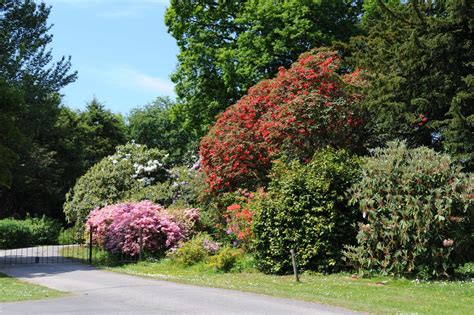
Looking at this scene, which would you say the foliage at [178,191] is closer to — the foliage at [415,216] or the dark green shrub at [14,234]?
the dark green shrub at [14,234]

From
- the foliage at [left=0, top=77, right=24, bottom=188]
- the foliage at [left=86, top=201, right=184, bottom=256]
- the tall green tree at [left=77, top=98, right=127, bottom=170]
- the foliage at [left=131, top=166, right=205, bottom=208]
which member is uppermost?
the tall green tree at [left=77, top=98, right=127, bottom=170]

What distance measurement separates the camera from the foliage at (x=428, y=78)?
1625cm

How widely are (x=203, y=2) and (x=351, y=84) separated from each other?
1627 cm

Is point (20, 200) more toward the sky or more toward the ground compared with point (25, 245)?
more toward the sky

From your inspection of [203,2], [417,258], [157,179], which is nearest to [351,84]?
[417,258]

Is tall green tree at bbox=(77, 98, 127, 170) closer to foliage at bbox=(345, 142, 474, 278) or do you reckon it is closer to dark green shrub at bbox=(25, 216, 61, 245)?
dark green shrub at bbox=(25, 216, 61, 245)

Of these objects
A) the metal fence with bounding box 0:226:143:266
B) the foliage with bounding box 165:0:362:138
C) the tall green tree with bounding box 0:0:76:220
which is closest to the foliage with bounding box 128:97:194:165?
the tall green tree with bounding box 0:0:76:220

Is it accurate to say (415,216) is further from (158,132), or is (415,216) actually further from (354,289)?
(158,132)

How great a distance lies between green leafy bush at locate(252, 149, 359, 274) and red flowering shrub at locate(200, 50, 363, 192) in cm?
274

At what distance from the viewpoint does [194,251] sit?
19656 millimetres

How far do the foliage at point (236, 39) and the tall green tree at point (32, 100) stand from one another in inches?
365

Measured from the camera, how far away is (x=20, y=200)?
137 ft

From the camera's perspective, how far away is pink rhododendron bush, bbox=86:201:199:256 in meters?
21.8

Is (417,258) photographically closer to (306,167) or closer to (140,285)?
(306,167)
